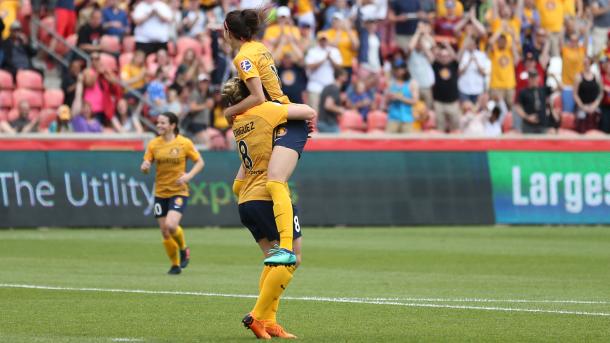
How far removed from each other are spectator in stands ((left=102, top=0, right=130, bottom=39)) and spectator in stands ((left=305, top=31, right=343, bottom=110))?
4037 millimetres

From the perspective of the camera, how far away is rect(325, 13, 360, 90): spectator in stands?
30483 millimetres

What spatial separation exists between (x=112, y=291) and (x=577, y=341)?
19.5 ft

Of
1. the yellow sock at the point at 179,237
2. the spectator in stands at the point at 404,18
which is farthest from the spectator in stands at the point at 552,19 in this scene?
the yellow sock at the point at 179,237

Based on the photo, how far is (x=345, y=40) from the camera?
30594mm

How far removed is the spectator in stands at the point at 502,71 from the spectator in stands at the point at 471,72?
0.22 metres

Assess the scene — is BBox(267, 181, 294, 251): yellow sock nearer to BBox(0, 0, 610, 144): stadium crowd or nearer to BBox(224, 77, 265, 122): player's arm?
BBox(224, 77, 265, 122): player's arm

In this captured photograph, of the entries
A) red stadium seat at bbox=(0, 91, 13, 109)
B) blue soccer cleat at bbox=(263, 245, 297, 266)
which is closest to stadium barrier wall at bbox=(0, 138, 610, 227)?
red stadium seat at bbox=(0, 91, 13, 109)

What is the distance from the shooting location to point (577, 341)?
989 centimetres

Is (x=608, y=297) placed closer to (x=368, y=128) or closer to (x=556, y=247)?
(x=556, y=247)

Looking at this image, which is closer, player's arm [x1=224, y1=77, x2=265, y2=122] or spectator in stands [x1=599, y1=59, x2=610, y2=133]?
player's arm [x1=224, y1=77, x2=265, y2=122]

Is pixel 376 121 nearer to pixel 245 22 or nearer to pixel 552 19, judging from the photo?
pixel 552 19

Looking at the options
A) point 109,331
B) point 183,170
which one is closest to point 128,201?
point 183,170

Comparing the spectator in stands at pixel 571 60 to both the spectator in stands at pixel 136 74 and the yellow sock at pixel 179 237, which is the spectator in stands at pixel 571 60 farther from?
the yellow sock at pixel 179 237

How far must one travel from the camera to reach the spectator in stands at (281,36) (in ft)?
95.7
